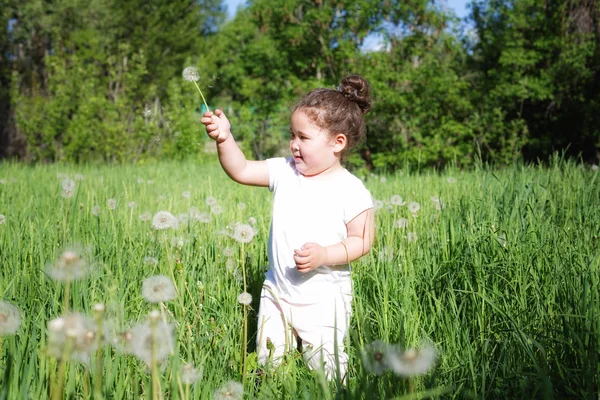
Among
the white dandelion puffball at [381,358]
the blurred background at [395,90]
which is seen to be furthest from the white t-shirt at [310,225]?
the blurred background at [395,90]

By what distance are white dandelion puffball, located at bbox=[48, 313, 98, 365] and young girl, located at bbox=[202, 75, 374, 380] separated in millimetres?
1018

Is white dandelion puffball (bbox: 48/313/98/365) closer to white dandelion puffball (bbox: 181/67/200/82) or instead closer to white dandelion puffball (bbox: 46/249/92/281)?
white dandelion puffball (bbox: 46/249/92/281)

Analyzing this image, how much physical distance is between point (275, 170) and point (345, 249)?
1.61 feet

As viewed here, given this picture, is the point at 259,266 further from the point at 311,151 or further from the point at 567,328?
the point at 567,328

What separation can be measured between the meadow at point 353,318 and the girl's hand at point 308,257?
0.53 feet

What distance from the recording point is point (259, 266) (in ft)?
8.63

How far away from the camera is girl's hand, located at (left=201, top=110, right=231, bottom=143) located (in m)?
1.92

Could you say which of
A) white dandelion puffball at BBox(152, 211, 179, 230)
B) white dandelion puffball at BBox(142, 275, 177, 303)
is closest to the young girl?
white dandelion puffball at BBox(152, 211, 179, 230)

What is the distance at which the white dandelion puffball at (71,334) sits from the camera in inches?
30.4

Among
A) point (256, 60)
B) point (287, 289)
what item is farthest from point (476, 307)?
point (256, 60)

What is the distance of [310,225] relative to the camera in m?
2.02

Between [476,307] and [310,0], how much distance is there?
11.7 metres

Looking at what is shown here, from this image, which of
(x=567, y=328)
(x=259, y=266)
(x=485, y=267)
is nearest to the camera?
(x=567, y=328)

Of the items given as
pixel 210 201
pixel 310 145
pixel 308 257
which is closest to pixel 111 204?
pixel 210 201
